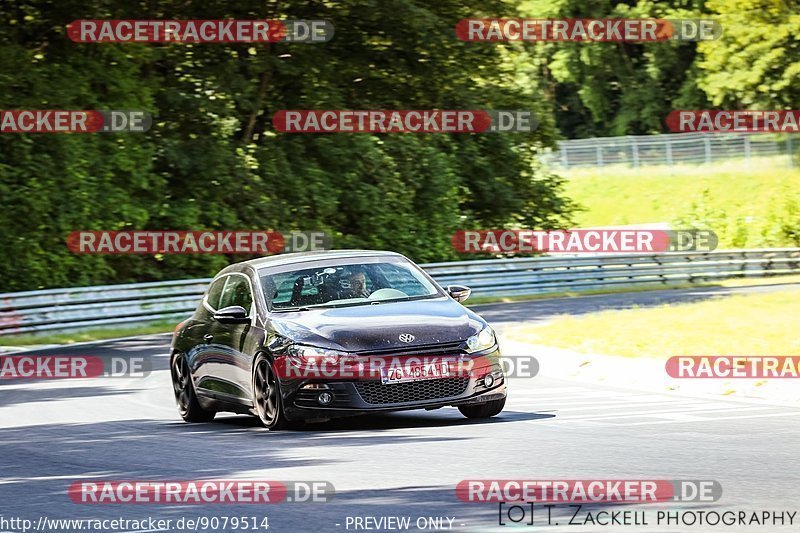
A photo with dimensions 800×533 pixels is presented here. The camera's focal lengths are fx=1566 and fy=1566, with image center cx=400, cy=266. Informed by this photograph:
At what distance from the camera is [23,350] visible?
25.8m

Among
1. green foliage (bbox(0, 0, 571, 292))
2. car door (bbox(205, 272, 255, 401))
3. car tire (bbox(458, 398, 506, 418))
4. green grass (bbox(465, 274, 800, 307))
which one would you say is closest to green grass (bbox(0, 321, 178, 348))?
green foliage (bbox(0, 0, 571, 292))

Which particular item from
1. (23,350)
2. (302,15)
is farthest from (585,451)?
(302,15)

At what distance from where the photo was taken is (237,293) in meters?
14.5

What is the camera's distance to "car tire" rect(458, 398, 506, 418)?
527 inches

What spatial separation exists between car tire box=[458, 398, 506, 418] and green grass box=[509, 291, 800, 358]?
16.3 feet

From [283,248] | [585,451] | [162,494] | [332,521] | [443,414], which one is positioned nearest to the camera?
[332,521]

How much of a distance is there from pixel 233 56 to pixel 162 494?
2905 centimetres

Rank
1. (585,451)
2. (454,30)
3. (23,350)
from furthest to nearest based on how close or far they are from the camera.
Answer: (454,30)
(23,350)
(585,451)

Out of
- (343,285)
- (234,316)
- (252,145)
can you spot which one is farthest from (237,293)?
(252,145)

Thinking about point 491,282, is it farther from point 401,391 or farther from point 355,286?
point 401,391

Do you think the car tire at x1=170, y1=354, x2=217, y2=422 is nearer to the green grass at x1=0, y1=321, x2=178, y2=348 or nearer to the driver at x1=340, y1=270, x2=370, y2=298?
the driver at x1=340, y1=270, x2=370, y2=298

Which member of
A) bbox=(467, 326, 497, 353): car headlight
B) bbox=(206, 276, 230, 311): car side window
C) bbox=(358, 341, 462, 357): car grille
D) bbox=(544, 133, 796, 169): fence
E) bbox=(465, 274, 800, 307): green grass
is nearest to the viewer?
bbox=(358, 341, 462, 357): car grille

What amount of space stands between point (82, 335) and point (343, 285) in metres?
16.0

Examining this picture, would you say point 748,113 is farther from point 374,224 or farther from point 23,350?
point 23,350
